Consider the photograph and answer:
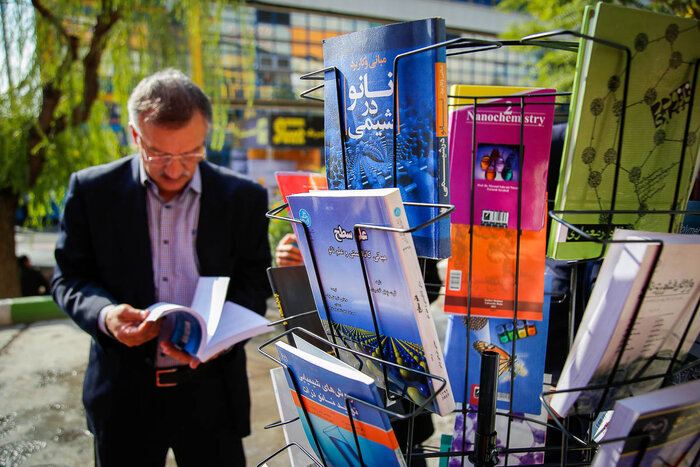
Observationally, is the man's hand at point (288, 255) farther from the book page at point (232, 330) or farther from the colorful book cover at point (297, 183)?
the colorful book cover at point (297, 183)

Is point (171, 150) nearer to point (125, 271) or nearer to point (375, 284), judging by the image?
point (125, 271)

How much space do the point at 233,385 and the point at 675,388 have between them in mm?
1257

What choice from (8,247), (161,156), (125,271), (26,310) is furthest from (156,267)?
(8,247)

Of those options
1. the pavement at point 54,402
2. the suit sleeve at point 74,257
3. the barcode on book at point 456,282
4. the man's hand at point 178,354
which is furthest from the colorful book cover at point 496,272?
the pavement at point 54,402

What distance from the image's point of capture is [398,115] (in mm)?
637

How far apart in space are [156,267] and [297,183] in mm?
823

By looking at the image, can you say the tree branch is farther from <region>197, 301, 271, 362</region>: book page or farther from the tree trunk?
<region>197, 301, 271, 362</region>: book page

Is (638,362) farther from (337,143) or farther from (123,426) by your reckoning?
(123,426)

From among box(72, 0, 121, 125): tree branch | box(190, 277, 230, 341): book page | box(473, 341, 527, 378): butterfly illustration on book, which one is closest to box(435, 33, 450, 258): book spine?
box(473, 341, 527, 378): butterfly illustration on book

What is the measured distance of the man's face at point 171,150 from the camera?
136 centimetres

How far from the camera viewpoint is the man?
1375 millimetres

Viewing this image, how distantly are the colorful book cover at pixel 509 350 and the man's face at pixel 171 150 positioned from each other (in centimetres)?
98

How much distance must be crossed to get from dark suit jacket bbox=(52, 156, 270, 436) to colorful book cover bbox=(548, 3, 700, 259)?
109 cm

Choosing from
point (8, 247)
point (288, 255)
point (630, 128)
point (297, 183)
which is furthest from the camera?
point (8, 247)
